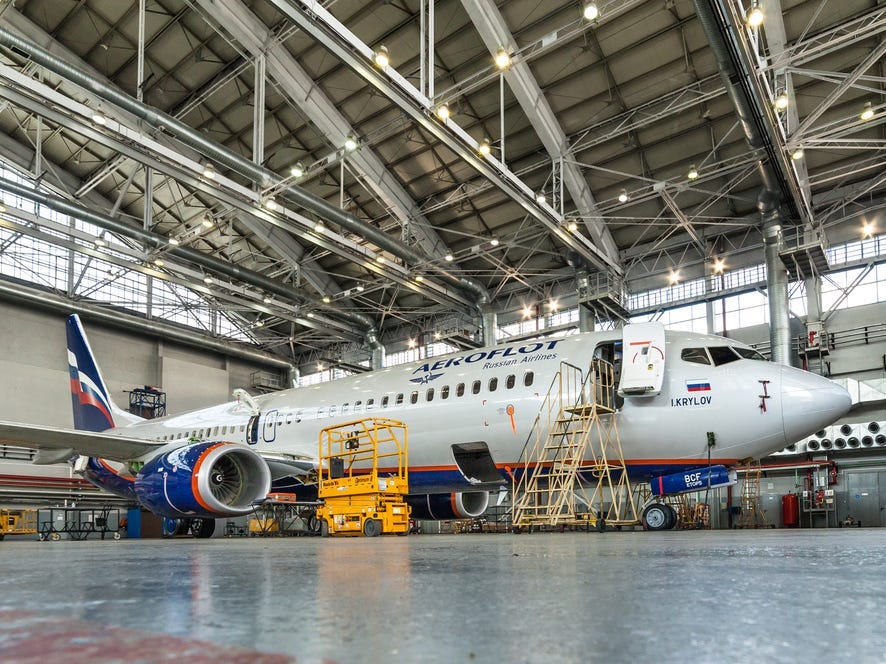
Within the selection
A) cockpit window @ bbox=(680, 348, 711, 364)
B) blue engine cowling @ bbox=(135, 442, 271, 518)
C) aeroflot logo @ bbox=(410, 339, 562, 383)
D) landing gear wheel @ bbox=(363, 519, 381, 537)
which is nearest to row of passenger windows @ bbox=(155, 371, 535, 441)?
aeroflot logo @ bbox=(410, 339, 562, 383)

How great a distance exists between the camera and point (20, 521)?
76.4 ft

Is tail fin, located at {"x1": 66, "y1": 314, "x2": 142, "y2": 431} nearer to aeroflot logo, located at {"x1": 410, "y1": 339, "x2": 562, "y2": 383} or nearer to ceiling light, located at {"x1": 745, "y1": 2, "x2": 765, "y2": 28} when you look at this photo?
aeroflot logo, located at {"x1": 410, "y1": 339, "x2": 562, "y2": 383}

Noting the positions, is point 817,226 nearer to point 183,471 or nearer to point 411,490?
point 411,490

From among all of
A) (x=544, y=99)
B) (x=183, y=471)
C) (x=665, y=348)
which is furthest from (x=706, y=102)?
(x=183, y=471)

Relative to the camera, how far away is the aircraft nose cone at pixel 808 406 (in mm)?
8750

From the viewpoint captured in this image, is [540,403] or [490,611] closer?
[490,611]

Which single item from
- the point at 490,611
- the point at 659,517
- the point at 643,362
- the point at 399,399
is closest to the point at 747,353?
the point at 643,362

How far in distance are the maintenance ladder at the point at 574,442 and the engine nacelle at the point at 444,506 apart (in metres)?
2.23

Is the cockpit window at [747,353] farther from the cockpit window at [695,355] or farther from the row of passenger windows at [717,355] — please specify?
the cockpit window at [695,355]

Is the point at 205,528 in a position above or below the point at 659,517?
below

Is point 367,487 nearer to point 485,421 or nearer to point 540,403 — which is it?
point 485,421

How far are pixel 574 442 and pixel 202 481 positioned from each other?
5.16 m

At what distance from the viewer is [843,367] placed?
63.0 feet

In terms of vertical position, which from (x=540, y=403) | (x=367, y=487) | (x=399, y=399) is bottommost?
(x=367, y=487)
